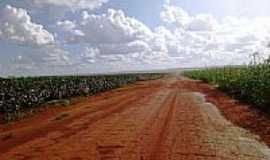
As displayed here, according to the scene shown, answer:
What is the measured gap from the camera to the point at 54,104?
2719 centimetres

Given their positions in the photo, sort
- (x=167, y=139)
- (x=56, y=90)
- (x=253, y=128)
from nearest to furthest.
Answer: (x=167, y=139), (x=253, y=128), (x=56, y=90)

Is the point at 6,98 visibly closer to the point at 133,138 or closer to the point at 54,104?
the point at 54,104

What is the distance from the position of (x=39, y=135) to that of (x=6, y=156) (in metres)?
3.44

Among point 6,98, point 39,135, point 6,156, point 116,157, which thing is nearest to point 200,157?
point 116,157

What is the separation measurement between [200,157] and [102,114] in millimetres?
10245

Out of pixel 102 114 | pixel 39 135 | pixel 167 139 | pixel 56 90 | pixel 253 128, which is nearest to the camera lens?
pixel 167 139

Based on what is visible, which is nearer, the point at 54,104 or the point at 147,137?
the point at 147,137

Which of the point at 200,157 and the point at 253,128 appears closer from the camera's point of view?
the point at 200,157

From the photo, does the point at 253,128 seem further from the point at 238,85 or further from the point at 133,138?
the point at 238,85

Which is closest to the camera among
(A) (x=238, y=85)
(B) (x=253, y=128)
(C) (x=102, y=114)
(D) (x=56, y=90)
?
(B) (x=253, y=128)

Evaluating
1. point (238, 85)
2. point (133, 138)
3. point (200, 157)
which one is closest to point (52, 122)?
Result: point (133, 138)

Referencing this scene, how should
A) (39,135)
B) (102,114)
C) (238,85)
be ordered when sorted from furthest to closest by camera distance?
(238,85), (102,114), (39,135)

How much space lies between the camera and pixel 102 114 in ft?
65.4

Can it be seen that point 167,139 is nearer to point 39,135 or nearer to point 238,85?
point 39,135
